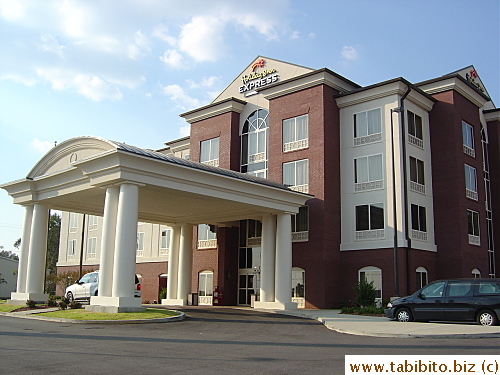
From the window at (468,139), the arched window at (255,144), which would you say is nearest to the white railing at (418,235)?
the window at (468,139)

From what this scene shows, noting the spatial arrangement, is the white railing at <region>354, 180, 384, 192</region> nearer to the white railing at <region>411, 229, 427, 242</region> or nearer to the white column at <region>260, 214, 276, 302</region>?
the white railing at <region>411, 229, 427, 242</region>

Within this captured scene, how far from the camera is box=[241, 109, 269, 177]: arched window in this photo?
38188 millimetres

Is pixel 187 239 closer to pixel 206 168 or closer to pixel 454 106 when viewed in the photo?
pixel 206 168

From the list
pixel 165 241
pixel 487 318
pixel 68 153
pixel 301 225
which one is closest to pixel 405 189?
pixel 301 225

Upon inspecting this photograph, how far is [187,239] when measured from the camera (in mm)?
36562

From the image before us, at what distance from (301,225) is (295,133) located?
6153 mm

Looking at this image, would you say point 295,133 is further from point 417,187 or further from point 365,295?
point 365,295

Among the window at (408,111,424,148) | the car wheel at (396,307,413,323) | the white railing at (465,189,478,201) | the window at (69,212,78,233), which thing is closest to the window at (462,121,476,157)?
the white railing at (465,189,478,201)

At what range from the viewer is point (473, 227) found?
115 ft

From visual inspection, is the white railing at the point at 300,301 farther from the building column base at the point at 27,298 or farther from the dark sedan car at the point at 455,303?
the building column base at the point at 27,298

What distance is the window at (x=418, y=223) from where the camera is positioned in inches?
1270

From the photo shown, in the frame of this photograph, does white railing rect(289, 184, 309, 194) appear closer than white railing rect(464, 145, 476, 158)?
Yes

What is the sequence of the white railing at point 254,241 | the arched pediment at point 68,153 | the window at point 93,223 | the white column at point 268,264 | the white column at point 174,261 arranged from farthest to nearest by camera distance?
1. the window at point 93,223
2. the white column at point 174,261
3. the white railing at point 254,241
4. the white column at point 268,264
5. the arched pediment at point 68,153

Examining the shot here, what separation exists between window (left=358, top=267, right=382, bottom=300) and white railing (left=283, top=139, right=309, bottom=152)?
8.63 m
